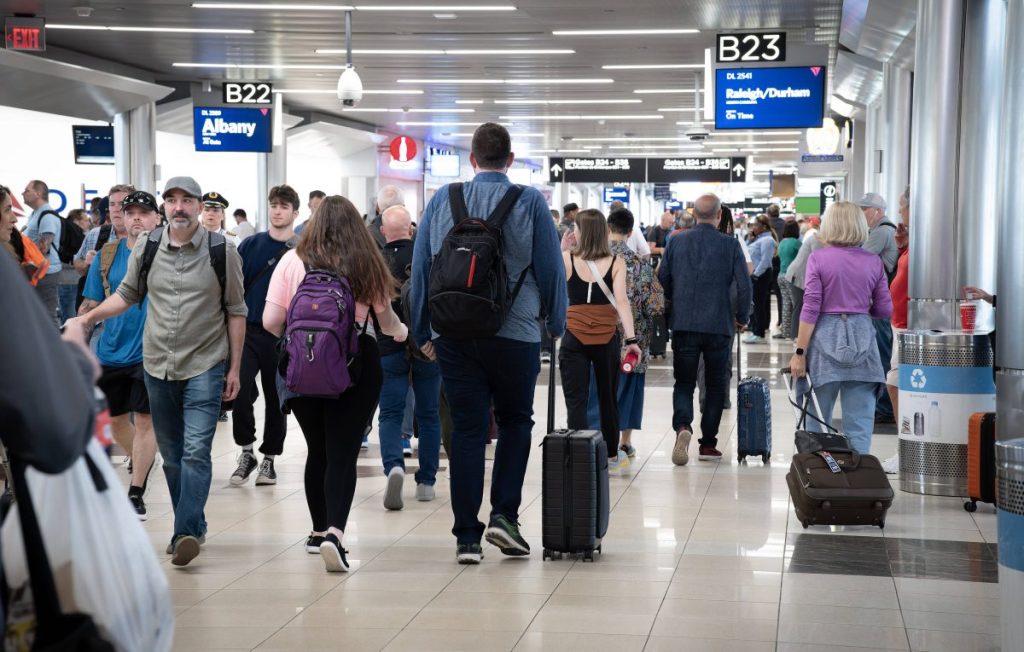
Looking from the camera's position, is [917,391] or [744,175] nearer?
[917,391]

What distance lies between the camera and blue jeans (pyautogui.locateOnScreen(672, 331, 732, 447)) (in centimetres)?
786

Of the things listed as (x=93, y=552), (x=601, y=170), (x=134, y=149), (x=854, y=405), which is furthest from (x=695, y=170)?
(x=93, y=552)

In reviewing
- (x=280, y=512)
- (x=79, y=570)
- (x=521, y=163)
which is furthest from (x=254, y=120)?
(x=521, y=163)

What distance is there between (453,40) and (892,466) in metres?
10.3

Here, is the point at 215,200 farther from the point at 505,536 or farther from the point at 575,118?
the point at 575,118

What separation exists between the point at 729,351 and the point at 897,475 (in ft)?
4.08

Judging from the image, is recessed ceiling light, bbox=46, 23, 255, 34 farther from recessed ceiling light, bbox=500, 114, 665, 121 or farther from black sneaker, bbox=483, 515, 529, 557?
recessed ceiling light, bbox=500, 114, 665, 121

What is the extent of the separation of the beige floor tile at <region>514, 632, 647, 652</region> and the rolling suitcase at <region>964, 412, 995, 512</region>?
2.73 m

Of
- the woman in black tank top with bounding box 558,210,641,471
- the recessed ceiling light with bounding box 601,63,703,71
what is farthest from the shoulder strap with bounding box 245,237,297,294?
the recessed ceiling light with bounding box 601,63,703,71

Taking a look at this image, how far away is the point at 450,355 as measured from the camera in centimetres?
505

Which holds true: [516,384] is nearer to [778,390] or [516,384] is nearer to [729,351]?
[729,351]

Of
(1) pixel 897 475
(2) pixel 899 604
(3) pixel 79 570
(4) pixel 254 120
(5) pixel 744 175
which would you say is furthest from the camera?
(5) pixel 744 175

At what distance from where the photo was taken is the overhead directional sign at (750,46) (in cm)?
1319

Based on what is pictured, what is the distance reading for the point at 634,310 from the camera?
25.5ft
